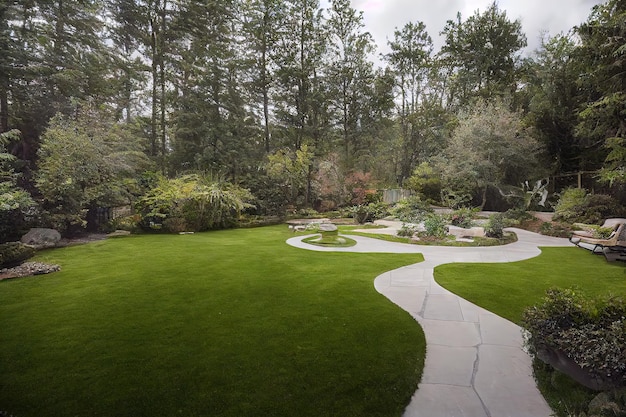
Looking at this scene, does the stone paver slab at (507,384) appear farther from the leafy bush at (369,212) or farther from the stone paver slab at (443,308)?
the leafy bush at (369,212)

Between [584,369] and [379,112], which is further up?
[379,112]

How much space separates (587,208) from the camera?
1052 centimetres

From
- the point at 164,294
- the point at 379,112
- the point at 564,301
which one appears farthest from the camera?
the point at 379,112

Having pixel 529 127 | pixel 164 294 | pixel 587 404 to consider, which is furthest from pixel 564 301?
pixel 529 127

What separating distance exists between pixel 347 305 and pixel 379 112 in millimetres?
20459

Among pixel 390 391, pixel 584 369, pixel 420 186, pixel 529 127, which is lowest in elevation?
pixel 390 391

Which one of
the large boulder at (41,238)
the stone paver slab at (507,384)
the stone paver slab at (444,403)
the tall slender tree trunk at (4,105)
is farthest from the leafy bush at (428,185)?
the tall slender tree trunk at (4,105)

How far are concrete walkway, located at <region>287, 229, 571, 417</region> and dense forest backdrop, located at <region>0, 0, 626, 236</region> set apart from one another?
599cm

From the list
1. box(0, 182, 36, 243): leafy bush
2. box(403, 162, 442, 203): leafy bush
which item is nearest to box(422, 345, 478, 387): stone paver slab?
box(0, 182, 36, 243): leafy bush

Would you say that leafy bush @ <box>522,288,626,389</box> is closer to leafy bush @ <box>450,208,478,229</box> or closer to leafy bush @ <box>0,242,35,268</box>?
leafy bush @ <box>0,242,35,268</box>

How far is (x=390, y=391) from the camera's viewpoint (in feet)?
7.46

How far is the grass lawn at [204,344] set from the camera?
2.16 meters

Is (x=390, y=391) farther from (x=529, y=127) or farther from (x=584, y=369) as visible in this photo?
(x=529, y=127)

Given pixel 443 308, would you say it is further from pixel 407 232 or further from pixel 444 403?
pixel 407 232
